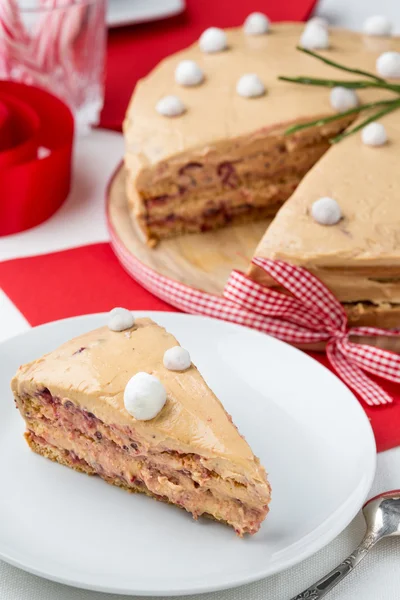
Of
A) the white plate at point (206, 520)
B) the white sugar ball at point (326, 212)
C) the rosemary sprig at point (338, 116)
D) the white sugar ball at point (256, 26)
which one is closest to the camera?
the white plate at point (206, 520)

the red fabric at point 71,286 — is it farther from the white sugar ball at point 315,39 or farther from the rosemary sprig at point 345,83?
the white sugar ball at point 315,39

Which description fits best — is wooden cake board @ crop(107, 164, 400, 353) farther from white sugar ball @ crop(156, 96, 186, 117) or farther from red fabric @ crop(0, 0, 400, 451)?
white sugar ball @ crop(156, 96, 186, 117)

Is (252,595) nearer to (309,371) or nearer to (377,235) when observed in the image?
(309,371)

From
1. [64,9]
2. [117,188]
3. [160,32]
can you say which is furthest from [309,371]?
[160,32]

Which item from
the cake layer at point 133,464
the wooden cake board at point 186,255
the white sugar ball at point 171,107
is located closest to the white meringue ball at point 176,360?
the cake layer at point 133,464

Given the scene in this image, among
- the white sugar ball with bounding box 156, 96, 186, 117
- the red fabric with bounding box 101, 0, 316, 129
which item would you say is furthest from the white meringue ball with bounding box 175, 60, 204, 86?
the red fabric with bounding box 101, 0, 316, 129
